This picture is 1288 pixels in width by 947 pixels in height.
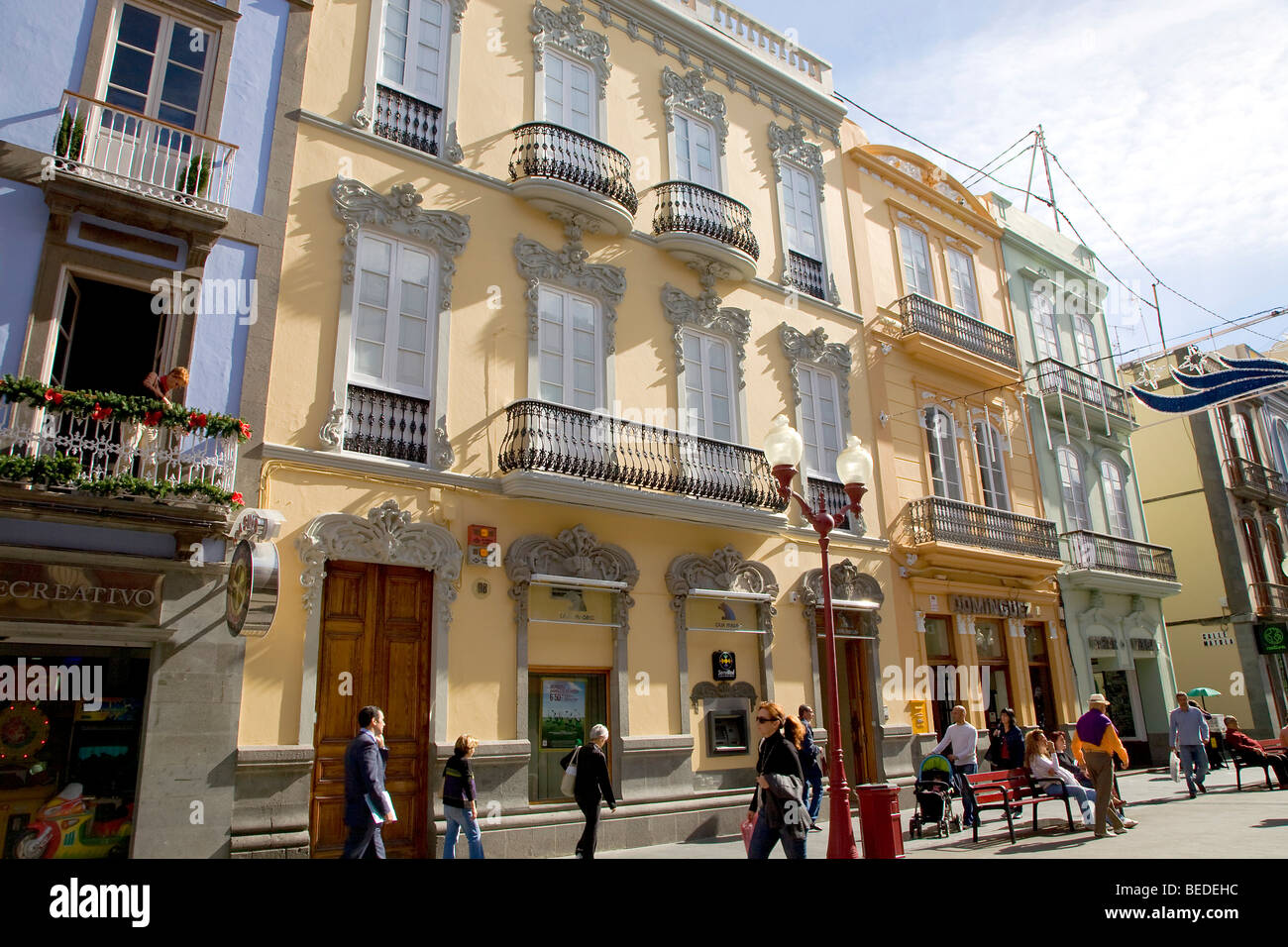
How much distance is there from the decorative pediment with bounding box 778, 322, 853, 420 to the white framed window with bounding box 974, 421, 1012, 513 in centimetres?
425

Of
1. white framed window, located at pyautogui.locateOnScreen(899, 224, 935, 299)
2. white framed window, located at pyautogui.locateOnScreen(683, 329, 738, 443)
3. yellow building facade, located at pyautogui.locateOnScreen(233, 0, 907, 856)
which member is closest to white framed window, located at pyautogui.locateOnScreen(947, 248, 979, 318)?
white framed window, located at pyautogui.locateOnScreen(899, 224, 935, 299)

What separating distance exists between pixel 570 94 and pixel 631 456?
6.42 meters

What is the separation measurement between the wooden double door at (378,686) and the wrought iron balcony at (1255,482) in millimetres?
24533

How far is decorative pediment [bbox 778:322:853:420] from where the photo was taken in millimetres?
15109

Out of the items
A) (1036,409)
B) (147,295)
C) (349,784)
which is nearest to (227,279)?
(147,295)

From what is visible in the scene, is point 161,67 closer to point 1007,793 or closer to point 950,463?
point 1007,793

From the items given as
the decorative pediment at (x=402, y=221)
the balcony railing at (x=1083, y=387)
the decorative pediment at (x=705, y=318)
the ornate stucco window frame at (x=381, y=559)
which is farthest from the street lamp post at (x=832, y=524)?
the balcony railing at (x=1083, y=387)

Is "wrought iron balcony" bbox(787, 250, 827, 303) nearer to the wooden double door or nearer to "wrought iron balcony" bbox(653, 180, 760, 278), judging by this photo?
"wrought iron balcony" bbox(653, 180, 760, 278)

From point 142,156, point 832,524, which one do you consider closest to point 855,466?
point 832,524

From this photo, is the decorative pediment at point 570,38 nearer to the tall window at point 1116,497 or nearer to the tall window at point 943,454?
the tall window at point 943,454

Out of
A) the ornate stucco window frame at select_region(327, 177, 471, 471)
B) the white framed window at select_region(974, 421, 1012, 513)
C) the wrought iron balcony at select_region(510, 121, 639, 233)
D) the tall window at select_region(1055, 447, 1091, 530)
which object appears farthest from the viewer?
the tall window at select_region(1055, 447, 1091, 530)
